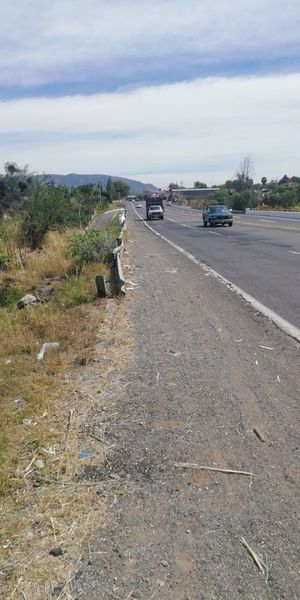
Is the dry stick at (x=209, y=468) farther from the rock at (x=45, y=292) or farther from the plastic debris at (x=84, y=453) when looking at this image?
the rock at (x=45, y=292)

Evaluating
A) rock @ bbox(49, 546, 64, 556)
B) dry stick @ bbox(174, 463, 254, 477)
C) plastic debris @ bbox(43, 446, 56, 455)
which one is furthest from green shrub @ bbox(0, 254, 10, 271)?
rock @ bbox(49, 546, 64, 556)

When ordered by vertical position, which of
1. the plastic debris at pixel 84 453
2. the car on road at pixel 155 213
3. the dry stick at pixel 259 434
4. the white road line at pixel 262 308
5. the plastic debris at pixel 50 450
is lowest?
the car on road at pixel 155 213

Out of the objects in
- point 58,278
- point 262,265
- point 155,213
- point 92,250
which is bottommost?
point 155,213

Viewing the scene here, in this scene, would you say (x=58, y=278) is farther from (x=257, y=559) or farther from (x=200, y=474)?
(x=257, y=559)

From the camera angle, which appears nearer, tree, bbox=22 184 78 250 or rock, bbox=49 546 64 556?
rock, bbox=49 546 64 556

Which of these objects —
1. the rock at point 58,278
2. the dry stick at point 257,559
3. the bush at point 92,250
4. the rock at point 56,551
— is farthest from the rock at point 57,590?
the bush at point 92,250

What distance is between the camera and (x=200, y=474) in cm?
380

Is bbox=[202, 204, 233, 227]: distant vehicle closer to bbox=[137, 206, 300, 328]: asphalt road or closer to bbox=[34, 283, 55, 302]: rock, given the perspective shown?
bbox=[137, 206, 300, 328]: asphalt road

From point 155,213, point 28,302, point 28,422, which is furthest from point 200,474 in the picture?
point 155,213

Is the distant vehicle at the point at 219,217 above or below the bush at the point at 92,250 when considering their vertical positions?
below

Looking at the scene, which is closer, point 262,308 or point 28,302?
point 262,308

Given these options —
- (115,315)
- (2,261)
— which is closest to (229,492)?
(115,315)

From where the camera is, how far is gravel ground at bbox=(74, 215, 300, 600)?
9.30 feet

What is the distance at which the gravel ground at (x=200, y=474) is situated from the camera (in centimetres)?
284
